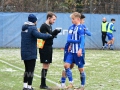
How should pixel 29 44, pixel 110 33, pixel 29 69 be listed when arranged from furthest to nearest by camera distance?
pixel 110 33
pixel 29 69
pixel 29 44

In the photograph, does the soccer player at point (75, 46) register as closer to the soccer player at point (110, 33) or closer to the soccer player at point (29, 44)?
the soccer player at point (29, 44)

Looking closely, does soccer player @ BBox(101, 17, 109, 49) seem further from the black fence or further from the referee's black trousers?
the referee's black trousers

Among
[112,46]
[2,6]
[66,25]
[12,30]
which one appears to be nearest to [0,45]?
[12,30]

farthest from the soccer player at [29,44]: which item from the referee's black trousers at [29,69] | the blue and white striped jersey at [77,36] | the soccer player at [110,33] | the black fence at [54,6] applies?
the black fence at [54,6]

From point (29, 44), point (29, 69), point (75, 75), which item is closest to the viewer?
point (29, 44)

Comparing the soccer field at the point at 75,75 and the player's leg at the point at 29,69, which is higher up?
the player's leg at the point at 29,69

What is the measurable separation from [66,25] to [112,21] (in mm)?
2899

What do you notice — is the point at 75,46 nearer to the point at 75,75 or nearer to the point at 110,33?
the point at 75,75

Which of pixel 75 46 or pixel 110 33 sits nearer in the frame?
pixel 75 46

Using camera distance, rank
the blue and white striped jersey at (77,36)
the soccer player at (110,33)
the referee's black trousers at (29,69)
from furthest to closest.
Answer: the soccer player at (110,33), the blue and white striped jersey at (77,36), the referee's black trousers at (29,69)

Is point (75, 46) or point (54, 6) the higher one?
point (75, 46)

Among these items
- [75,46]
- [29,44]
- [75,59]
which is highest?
[29,44]

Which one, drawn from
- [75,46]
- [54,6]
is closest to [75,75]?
[75,46]

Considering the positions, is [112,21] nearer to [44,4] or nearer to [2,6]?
[44,4]
